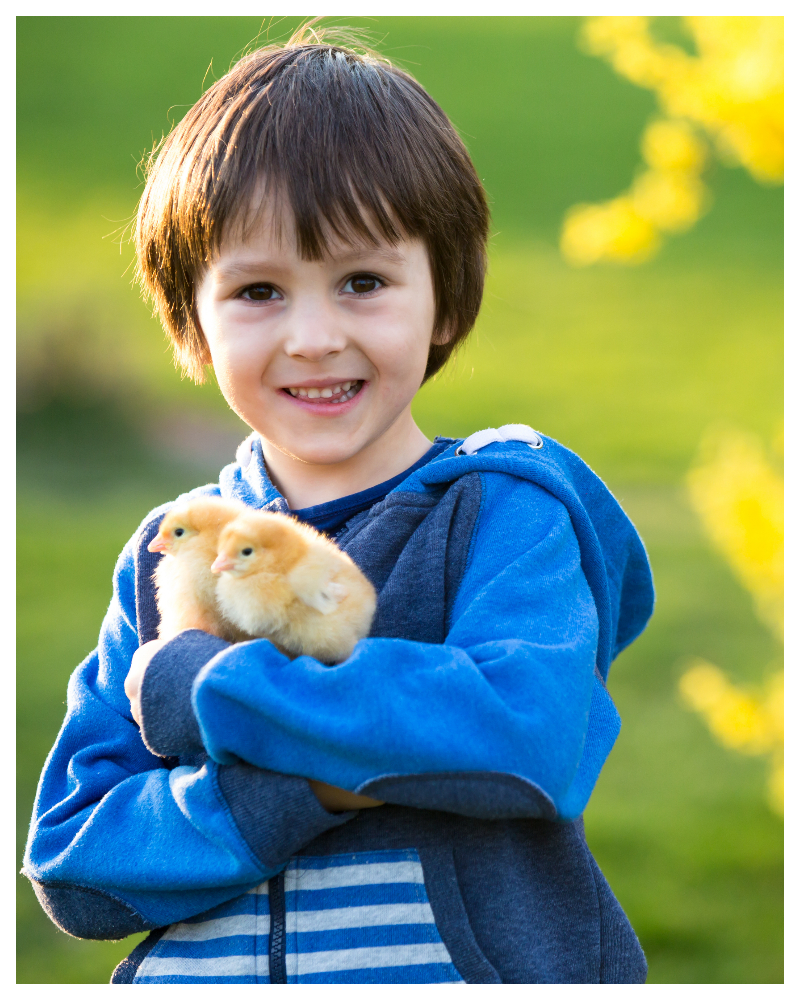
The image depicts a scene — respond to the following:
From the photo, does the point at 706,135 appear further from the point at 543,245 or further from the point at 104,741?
the point at 543,245

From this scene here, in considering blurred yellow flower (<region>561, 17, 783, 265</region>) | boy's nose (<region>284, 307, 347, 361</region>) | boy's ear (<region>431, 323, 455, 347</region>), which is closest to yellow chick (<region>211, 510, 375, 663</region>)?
boy's nose (<region>284, 307, 347, 361</region>)

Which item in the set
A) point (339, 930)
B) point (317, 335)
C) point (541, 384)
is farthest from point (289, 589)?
point (541, 384)

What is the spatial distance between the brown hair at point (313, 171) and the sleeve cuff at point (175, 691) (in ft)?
2.32

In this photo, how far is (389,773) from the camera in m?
1.40

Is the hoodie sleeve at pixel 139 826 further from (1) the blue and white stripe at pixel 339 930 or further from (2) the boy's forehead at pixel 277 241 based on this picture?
(2) the boy's forehead at pixel 277 241

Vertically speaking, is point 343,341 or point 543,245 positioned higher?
point 543,245

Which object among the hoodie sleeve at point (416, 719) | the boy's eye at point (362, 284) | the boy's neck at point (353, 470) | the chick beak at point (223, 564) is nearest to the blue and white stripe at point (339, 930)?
the hoodie sleeve at point (416, 719)

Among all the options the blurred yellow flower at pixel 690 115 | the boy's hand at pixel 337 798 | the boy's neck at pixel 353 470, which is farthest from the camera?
the blurred yellow flower at pixel 690 115

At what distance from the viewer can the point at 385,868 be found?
→ 5.24ft

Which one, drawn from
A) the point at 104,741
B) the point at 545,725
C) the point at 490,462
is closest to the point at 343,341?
the point at 490,462

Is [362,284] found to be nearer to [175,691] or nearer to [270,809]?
[175,691]

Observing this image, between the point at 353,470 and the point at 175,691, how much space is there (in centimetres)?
65

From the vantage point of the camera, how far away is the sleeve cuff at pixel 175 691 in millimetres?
1479

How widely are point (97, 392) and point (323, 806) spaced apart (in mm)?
8832
